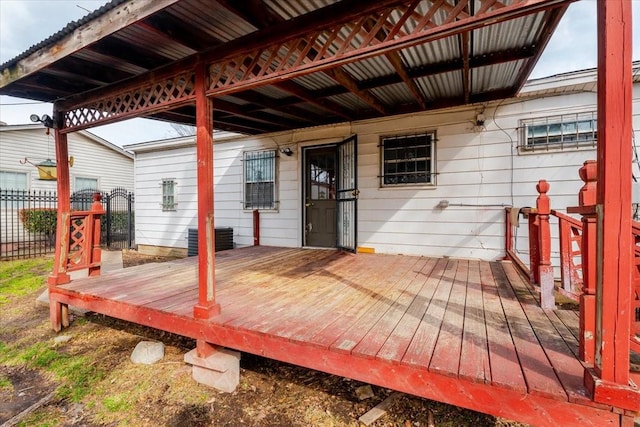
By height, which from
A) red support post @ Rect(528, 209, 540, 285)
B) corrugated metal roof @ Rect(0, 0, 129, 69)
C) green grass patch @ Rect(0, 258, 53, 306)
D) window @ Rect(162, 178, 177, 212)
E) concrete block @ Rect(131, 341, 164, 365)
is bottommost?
concrete block @ Rect(131, 341, 164, 365)

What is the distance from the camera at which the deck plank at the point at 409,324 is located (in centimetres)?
179

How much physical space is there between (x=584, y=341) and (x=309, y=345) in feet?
4.94

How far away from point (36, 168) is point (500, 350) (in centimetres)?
1455

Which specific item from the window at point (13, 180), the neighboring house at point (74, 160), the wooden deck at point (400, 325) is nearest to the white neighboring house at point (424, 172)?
the wooden deck at point (400, 325)

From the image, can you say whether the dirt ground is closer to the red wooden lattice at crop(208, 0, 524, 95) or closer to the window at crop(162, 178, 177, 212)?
the red wooden lattice at crop(208, 0, 524, 95)

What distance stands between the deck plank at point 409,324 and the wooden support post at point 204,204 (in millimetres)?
1426

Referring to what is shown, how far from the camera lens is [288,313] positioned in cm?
246

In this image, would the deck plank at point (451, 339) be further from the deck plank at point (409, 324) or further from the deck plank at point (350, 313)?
the deck plank at point (350, 313)

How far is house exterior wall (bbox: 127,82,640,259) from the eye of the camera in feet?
13.4

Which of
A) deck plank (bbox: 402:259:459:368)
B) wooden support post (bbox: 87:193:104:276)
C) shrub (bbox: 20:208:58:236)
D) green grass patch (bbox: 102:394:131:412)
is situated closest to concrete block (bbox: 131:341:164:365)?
green grass patch (bbox: 102:394:131:412)

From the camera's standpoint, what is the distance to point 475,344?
6.15 feet

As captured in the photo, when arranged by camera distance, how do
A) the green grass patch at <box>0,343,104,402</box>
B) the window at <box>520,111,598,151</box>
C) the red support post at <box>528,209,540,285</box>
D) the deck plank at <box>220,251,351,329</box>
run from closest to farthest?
the deck plank at <box>220,251,351,329</box> → the green grass patch at <box>0,343,104,402</box> → the red support post at <box>528,209,540,285</box> → the window at <box>520,111,598,151</box>

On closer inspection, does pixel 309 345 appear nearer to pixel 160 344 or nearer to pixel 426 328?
pixel 426 328

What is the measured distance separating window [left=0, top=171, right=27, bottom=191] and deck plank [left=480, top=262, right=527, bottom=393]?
14.1 m
